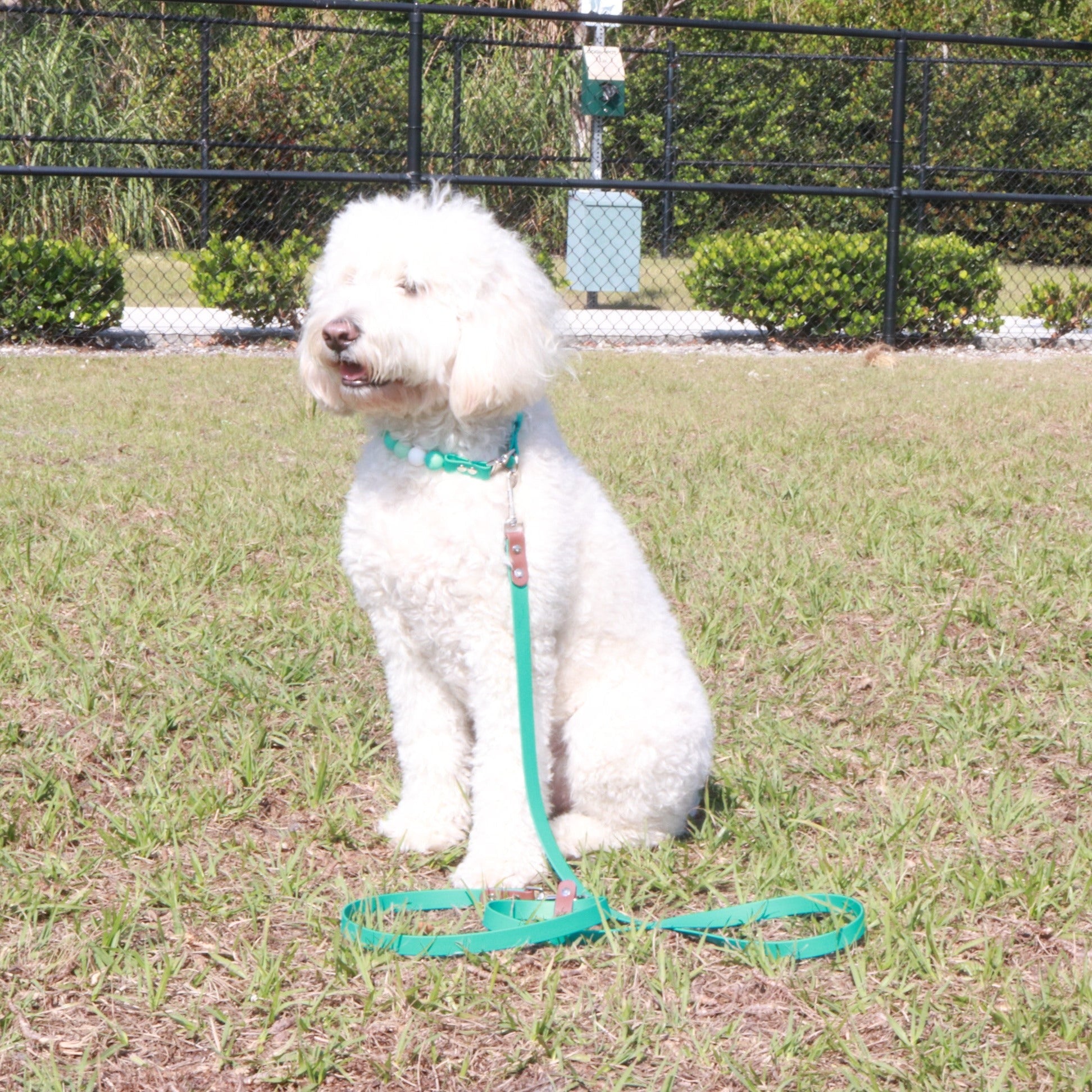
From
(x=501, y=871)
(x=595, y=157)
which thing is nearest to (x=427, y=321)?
(x=501, y=871)

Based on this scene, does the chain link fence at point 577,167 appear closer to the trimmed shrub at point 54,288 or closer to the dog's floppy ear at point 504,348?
the trimmed shrub at point 54,288

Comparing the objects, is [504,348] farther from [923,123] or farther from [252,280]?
[923,123]

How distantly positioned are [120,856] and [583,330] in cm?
872

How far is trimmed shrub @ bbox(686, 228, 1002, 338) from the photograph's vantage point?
10.8 meters

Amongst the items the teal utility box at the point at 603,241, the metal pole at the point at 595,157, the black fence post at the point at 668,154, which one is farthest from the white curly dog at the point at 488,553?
the metal pole at the point at 595,157

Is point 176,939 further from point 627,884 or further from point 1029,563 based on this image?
point 1029,563

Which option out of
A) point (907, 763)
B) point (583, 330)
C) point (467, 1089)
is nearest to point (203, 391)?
point (583, 330)

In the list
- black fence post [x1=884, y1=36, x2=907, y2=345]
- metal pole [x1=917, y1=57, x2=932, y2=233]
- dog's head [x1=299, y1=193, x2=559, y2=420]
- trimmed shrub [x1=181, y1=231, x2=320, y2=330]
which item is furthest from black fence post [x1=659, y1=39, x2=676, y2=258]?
dog's head [x1=299, y1=193, x2=559, y2=420]

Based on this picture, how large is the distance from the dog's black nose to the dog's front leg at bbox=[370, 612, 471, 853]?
60cm

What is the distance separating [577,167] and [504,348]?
1192cm

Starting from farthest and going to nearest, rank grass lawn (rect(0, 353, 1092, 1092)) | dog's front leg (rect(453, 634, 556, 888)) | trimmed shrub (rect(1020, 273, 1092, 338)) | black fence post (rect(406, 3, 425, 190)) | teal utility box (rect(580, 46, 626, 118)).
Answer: teal utility box (rect(580, 46, 626, 118)) < trimmed shrub (rect(1020, 273, 1092, 338)) < black fence post (rect(406, 3, 425, 190)) < dog's front leg (rect(453, 634, 556, 888)) < grass lawn (rect(0, 353, 1092, 1092))

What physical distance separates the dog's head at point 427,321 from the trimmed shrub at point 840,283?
8.67 m

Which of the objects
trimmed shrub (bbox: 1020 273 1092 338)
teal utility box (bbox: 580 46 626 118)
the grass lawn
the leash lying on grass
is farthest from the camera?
teal utility box (bbox: 580 46 626 118)

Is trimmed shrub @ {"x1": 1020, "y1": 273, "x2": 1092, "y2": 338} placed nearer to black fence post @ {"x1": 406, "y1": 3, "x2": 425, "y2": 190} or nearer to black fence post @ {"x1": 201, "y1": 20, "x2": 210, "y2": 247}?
black fence post @ {"x1": 406, "y1": 3, "x2": 425, "y2": 190}
